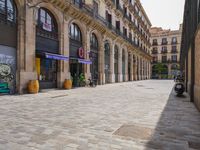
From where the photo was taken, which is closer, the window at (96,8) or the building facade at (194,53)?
the building facade at (194,53)

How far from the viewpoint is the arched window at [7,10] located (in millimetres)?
13007

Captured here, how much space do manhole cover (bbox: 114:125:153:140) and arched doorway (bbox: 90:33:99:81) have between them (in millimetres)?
19809

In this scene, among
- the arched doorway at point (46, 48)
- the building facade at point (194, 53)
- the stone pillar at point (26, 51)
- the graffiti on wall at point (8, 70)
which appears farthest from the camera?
the arched doorway at point (46, 48)

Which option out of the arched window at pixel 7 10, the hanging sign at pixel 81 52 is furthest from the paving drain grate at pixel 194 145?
the hanging sign at pixel 81 52

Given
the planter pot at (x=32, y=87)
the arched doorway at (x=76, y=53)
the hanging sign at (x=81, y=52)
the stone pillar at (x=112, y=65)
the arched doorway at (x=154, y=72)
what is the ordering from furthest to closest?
the arched doorway at (x=154, y=72)
the stone pillar at (x=112, y=65)
the hanging sign at (x=81, y=52)
the arched doorway at (x=76, y=53)
the planter pot at (x=32, y=87)

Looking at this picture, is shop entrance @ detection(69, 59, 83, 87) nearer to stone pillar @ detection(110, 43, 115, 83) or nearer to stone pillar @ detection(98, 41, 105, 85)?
stone pillar @ detection(98, 41, 105, 85)

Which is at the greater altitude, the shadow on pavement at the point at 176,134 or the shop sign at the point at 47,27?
the shop sign at the point at 47,27

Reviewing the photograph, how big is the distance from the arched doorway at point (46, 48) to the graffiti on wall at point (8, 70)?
8.72 ft

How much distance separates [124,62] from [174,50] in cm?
4062

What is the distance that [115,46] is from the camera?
33.8 m

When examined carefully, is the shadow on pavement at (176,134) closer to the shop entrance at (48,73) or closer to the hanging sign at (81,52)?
the shop entrance at (48,73)

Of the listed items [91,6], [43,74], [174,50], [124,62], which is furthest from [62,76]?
[174,50]

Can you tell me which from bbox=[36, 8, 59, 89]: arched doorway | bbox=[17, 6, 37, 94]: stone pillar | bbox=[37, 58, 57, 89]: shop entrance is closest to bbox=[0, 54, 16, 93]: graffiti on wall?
bbox=[17, 6, 37, 94]: stone pillar

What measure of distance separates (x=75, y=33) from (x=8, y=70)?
999cm
